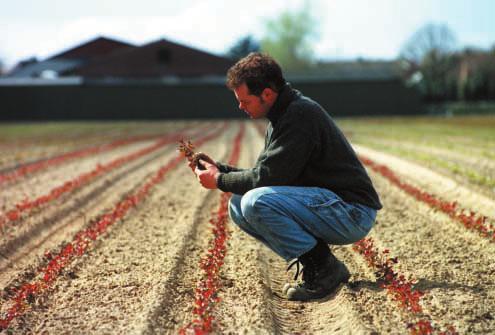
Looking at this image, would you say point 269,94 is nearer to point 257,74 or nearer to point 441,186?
point 257,74

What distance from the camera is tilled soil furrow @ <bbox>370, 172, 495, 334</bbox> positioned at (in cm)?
354

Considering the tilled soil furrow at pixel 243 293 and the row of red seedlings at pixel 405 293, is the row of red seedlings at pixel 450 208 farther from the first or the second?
the tilled soil furrow at pixel 243 293

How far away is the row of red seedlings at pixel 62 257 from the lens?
3807 mm

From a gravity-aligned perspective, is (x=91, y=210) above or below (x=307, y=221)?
below

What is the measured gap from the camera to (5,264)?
518 cm

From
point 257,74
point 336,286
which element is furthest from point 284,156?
point 336,286

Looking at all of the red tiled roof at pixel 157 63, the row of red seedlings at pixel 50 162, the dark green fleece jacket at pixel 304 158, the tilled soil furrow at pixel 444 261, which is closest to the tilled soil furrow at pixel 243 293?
the dark green fleece jacket at pixel 304 158

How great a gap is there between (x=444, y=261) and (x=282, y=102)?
2.07m

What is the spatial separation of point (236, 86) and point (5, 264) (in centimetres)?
295

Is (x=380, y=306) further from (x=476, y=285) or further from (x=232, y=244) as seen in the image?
(x=232, y=244)

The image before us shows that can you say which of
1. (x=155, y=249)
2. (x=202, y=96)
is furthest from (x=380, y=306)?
(x=202, y=96)

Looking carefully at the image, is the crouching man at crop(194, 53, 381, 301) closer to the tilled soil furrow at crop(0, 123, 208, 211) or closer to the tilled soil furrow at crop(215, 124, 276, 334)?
the tilled soil furrow at crop(215, 124, 276, 334)

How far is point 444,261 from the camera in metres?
4.66

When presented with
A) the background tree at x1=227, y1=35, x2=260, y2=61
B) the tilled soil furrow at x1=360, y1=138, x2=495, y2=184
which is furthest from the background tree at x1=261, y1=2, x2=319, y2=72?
the tilled soil furrow at x1=360, y1=138, x2=495, y2=184
